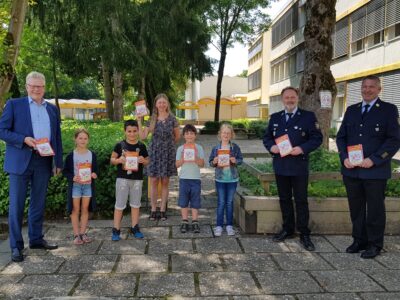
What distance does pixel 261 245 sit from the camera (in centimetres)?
554

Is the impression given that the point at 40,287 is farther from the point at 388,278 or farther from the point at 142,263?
the point at 388,278

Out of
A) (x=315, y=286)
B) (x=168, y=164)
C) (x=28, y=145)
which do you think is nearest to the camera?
(x=315, y=286)

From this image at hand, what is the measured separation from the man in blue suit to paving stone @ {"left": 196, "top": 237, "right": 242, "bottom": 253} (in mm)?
1956

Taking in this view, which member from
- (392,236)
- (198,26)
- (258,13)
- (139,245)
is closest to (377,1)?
(198,26)

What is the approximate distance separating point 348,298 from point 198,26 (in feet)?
63.1

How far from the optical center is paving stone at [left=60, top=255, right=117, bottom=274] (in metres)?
4.69

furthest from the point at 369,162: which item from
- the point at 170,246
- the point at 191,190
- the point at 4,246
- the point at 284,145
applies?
the point at 4,246

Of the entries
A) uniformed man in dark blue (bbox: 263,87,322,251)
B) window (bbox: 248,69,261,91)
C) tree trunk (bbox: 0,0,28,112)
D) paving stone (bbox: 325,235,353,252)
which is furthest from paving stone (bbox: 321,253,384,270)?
window (bbox: 248,69,261,91)

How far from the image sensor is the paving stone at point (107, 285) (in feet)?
13.5

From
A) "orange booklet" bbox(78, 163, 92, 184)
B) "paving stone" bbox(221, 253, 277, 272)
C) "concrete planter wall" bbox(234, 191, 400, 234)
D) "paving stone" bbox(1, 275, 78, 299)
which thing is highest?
"orange booklet" bbox(78, 163, 92, 184)

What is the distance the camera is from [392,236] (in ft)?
19.3

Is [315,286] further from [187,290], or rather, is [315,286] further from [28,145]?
[28,145]

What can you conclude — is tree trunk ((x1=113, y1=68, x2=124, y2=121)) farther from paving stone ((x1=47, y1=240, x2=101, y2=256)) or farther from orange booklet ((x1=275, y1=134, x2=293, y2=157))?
orange booklet ((x1=275, y1=134, x2=293, y2=157))

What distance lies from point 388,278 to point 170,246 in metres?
2.42
